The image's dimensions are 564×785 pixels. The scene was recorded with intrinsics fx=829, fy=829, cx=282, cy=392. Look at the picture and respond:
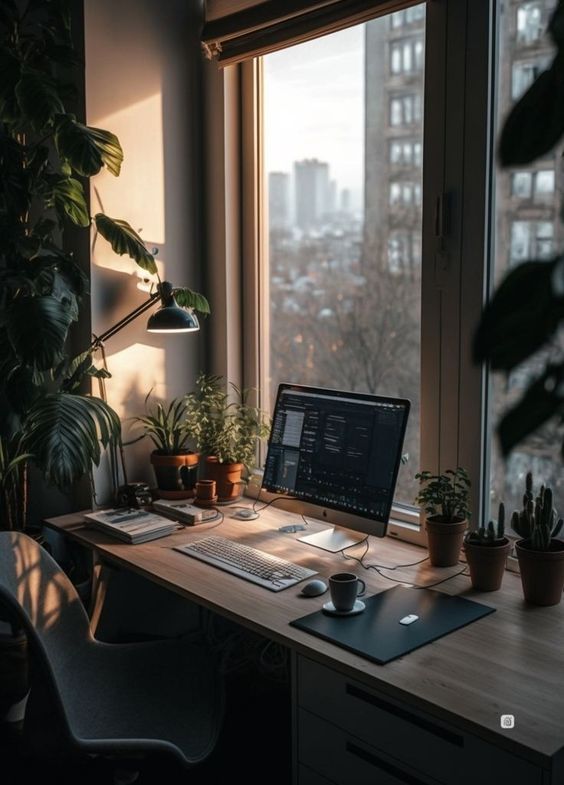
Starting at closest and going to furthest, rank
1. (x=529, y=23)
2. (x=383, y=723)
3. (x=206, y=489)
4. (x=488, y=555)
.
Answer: (x=383, y=723), (x=488, y=555), (x=529, y=23), (x=206, y=489)

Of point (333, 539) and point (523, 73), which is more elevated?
point (523, 73)

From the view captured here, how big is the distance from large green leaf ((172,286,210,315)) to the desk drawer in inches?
55.8

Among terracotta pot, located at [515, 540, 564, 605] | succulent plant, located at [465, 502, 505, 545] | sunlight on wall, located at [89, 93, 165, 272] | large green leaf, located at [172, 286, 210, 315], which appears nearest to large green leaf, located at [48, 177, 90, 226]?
sunlight on wall, located at [89, 93, 165, 272]

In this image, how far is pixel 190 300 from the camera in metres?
2.82

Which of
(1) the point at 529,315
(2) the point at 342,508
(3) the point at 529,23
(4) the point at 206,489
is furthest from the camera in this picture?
(4) the point at 206,489

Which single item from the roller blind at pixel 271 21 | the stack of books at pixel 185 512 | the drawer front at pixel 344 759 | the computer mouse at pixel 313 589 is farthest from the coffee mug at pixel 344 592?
the roller blind at pixel 271 21

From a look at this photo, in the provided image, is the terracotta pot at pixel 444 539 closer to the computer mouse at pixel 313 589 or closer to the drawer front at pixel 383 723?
the computer mouse at pixel 313 589

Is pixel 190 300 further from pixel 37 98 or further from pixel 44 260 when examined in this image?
pixel 37 98

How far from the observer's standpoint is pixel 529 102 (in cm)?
80

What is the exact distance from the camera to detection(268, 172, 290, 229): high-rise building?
2893 millimetres

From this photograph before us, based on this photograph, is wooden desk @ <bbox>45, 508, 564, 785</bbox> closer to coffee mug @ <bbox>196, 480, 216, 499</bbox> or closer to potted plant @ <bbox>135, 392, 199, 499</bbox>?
coffee mug @ <bbox>196, 480, 216, 499</bbox>

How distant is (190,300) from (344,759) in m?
1.61

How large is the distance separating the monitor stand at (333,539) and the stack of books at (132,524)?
16.8 inches

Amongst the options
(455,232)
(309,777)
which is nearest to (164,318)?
(455,232)
